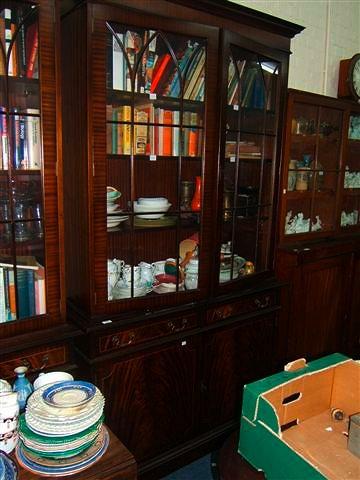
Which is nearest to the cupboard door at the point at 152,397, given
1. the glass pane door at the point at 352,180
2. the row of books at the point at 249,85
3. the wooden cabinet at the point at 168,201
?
the wooden cabinet at the point at 168,201

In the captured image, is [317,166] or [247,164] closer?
[247,164]

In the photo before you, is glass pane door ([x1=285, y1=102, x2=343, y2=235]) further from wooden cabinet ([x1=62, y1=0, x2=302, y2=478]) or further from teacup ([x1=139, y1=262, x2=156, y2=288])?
teacup ([x1=139, y1=262, x2=156, y2=288])

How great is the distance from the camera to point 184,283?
195 centimetres

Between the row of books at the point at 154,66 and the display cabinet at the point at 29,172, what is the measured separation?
0.90ft

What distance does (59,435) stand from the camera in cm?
113

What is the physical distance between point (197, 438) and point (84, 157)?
150 centimetres

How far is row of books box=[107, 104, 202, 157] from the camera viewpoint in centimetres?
162

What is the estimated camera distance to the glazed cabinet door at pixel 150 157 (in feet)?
5.09

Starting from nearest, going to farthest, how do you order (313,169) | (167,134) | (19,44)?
(19,44)
(167,134)
(313,169)

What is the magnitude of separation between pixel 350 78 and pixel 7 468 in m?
2.90

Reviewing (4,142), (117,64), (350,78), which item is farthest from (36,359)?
(350,78)

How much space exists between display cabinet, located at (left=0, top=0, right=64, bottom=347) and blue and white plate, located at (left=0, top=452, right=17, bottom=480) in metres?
0.44

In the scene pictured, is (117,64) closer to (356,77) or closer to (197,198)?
(197,198)

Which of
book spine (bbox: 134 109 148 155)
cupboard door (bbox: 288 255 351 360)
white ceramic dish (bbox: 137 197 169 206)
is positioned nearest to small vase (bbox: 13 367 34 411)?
white ceramic dish (bbox: 137 197 169 206)
